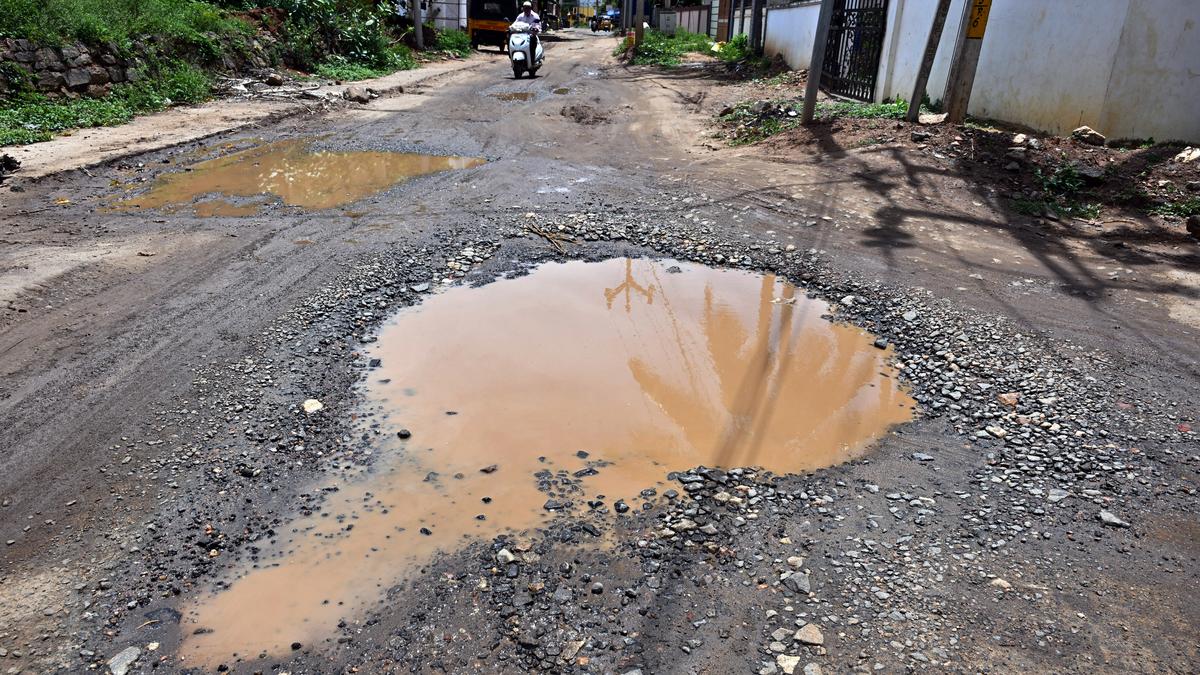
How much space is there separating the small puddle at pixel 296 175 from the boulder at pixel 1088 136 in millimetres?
6754

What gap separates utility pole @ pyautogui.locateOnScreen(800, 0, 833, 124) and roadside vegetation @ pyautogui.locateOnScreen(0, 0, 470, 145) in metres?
9.52

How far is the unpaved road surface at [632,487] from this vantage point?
233cm

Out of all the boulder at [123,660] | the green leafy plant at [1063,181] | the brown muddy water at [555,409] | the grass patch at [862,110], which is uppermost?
the grass patch at [862,110]

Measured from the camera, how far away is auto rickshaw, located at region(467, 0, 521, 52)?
25.0 metres

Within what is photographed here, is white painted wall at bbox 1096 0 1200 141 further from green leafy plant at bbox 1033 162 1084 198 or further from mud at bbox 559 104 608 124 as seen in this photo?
mud at bbox 559 104 608 124

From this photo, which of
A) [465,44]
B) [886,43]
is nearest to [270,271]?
[886,43]

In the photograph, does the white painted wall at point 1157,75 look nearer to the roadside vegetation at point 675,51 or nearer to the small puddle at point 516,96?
the small puddle at point 516,96

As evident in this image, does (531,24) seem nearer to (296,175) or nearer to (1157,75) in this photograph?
(296,175)

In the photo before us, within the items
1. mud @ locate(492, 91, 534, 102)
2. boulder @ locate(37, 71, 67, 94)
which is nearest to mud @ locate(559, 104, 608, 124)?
mud @ locate(492, 91, 534, 102)

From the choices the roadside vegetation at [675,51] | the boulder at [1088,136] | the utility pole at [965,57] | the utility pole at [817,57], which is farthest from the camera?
the roadside vegetation at [675,51]

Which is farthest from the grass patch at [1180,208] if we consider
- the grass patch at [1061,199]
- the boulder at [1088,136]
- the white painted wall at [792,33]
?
the white painted wall at [792,33]

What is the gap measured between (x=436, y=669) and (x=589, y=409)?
1.76 meters

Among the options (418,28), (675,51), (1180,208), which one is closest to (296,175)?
(1180,208)

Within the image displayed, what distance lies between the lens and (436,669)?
2217 mm
